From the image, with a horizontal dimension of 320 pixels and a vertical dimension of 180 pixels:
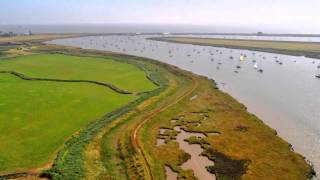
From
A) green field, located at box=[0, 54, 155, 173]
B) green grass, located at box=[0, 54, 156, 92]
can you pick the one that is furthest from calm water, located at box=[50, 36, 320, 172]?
green field, located at box=[0, 54, 155, 173]

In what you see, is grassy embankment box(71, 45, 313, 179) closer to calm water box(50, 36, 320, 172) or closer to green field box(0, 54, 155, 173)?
calm water box(50, 36, 320, 172)

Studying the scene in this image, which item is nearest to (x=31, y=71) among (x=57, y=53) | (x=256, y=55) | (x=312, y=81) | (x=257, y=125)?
(x=57, y=53)

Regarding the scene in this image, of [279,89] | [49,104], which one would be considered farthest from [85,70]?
[279,89]

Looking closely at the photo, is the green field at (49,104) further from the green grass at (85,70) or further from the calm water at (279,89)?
the calm water at (279,89)

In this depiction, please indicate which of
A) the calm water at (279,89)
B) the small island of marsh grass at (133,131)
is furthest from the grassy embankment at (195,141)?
the calm water at (279,89)

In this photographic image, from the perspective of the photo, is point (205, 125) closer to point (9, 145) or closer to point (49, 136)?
point (49, 136)

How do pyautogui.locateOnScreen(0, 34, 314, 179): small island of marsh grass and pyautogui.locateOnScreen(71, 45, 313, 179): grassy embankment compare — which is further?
pyautogui.locateOnScreen(0, 34, 314, 179): small island of marsh grass

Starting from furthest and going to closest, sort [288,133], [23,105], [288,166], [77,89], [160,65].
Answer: [160,65] → [77,89] → [23,105] → [288,133] → [288,166]

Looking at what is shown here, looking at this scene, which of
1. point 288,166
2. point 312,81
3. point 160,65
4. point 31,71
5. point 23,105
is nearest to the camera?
point 288,166
